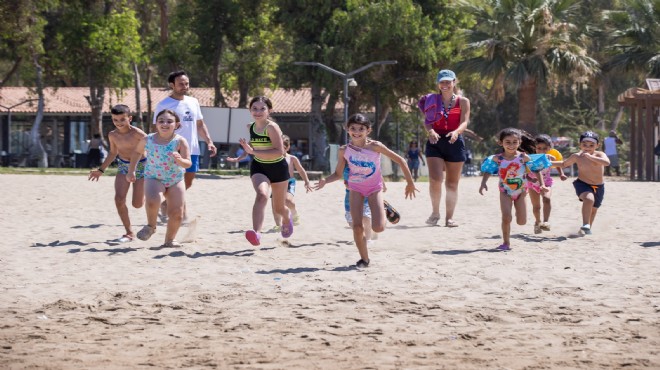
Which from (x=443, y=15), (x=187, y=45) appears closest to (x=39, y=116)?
(x=187, y=45)

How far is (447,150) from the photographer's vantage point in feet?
41.5

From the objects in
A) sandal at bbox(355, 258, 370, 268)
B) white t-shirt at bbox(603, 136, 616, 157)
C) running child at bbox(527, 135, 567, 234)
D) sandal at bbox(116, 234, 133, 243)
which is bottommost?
sandal at bbox(355, 258, 370, 268)

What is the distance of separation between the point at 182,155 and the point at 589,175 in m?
4.69

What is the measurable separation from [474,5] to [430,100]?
101ft

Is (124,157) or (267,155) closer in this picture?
(267,155)

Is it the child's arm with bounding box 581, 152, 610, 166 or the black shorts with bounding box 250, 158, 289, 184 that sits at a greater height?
the child's arm with bounding box 581, 152, 610, 166

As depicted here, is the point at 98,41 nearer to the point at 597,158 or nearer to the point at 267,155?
the point at 597,158

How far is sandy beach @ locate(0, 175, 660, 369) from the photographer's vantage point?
18.6ft

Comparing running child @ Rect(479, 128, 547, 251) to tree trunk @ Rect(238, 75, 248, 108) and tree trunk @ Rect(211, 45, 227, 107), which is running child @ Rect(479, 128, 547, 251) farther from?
tree trunk @ Rect(238, 75, 248, 108)

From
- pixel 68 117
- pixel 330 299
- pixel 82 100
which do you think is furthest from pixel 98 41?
pixel 330 299

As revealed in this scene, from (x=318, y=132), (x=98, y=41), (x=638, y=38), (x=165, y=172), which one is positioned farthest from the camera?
(x=318, y=132)

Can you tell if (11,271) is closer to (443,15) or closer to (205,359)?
(205,359)

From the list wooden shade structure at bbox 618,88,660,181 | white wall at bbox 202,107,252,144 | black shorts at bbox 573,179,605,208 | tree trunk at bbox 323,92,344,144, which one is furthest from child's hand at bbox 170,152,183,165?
tree trunk at bbox 323,92,344,144

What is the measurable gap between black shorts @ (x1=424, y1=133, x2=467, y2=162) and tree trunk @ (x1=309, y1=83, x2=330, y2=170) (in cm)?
3264
